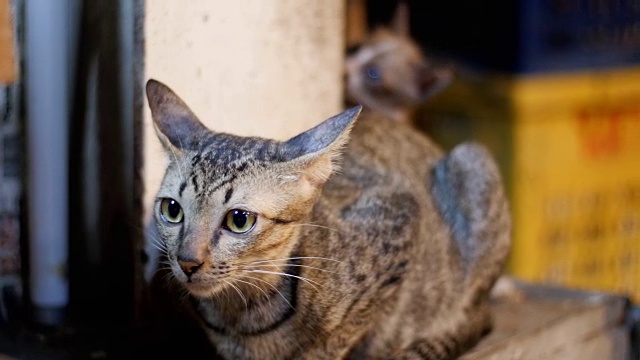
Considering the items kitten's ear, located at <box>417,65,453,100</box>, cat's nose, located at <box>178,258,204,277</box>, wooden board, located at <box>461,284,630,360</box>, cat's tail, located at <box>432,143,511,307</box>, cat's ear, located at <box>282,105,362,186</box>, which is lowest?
wooden board, located at <box>461,284,630,360</box>

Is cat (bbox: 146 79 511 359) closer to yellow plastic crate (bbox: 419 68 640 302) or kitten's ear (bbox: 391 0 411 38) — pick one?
kitten's ear (bbox: 391 0 411 38)

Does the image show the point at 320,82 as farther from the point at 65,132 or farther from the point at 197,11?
the point at 65,132

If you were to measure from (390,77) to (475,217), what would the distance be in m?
0.84

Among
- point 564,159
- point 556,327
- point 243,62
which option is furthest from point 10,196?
point 564,159

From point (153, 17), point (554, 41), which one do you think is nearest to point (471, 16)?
point (554, 41)

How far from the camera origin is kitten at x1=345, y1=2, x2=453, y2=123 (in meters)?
2.43

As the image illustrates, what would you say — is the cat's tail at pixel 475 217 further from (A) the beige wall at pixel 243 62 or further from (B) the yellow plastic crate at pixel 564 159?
(B) the yellow plastic crate at pixel 564 159

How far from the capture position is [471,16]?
2.80m

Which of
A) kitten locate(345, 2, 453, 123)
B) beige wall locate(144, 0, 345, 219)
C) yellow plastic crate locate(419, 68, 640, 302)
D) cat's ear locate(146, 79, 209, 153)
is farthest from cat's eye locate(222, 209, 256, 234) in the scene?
yellow plastic crate locate(419, 68, 640, 302)

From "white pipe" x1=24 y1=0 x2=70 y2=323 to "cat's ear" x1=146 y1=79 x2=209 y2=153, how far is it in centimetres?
46

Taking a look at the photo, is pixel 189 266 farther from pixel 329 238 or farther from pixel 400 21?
pixel 400 21

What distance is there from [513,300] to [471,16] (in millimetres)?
1160

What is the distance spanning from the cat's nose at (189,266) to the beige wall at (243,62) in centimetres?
36

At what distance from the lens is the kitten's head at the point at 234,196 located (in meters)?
1.12
